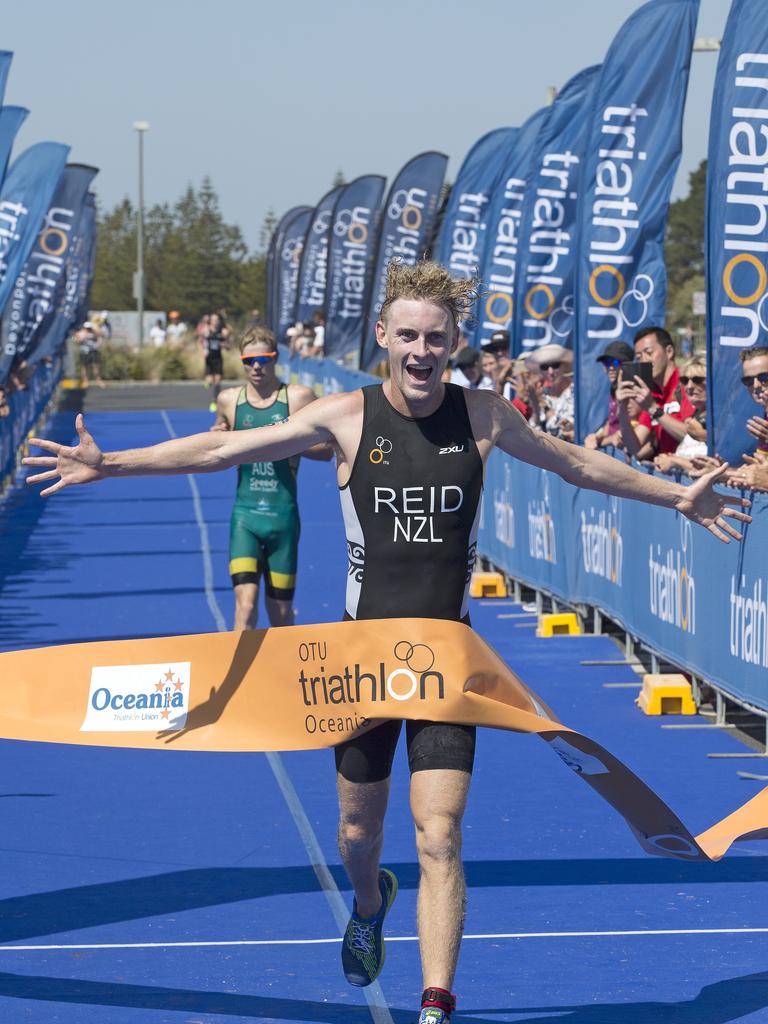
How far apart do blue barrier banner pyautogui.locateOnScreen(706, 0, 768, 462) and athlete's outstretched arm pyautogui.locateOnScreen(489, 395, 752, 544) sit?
15.9 feet

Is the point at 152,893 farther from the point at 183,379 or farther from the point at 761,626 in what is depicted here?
the point at 183,379

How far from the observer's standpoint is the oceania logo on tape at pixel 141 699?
6.31 metres

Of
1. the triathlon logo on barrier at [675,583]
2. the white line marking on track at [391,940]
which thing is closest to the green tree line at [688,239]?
the triathlon logo on barrier at [675,583]

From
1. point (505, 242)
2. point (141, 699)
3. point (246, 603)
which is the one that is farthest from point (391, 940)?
point (505, 242)

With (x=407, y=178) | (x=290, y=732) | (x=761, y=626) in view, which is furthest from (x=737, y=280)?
(x=407, y=178)

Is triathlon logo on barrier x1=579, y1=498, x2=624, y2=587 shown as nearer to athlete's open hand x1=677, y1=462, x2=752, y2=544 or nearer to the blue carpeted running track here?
the blue carpeted running track

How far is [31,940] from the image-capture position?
668cm

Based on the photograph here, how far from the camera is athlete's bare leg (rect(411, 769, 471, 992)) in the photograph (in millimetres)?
5156

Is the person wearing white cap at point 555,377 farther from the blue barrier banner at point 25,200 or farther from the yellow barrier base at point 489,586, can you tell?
the blue barrier banner at point 25,200

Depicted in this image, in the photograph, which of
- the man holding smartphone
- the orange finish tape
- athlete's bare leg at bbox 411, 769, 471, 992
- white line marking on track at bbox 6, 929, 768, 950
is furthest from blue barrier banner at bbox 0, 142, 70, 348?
athlete's bare leg at bbox 411, 769, 471, 992

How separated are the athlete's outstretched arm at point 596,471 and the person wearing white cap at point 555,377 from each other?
10481 mm

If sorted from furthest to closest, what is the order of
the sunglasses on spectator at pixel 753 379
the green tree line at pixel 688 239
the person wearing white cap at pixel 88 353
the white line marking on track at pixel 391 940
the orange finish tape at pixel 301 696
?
the green tree line at pixel 688 239 → the person wearing white cap at pixel 88 353 → the sunglasses on spectator at pixel 753 379 → the white line marking on track at pixel 391 940 → the orange finish tape at pixel 301 696

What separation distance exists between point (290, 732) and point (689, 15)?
1024 cm

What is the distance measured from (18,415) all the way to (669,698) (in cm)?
1834
